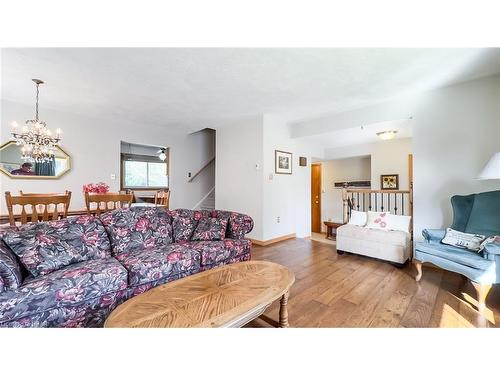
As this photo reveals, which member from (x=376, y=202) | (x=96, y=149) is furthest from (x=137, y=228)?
(x=376, y=202)

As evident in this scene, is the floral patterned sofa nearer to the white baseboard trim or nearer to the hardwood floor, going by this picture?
the hardwood floor

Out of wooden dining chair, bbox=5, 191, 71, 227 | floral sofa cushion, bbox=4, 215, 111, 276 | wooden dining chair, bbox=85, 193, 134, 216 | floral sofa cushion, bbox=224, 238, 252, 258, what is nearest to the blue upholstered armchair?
floral sofa cushion, bbox=224, 238, 252, 258

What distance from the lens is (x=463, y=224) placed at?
2529 millimetres

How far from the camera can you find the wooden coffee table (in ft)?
3.58

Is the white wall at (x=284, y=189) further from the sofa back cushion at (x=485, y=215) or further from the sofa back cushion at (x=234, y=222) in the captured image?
the sofa back cushion at (x=485, y=215)

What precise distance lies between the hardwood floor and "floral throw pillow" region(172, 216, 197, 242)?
1.31 metres

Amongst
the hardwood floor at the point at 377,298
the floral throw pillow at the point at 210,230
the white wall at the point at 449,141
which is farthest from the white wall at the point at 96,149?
the white wall at the point at 449,141

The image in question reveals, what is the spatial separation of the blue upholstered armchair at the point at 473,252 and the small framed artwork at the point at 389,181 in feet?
8.79

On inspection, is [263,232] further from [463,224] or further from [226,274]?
[463,224]

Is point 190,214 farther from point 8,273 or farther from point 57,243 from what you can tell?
point 8,273

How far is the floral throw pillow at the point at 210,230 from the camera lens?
8.53ft

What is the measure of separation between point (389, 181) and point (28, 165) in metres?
7.21
